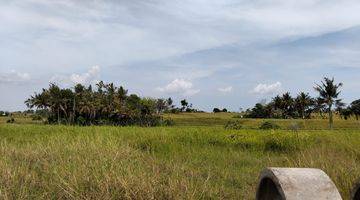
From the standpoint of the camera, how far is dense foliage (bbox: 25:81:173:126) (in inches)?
3268

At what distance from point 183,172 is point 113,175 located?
2.44m

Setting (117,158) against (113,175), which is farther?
(117,158)

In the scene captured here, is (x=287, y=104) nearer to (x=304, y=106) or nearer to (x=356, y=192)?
(x=304, y=106)

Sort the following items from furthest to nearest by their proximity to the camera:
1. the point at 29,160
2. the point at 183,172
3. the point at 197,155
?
the point at 197,155 → the point at 29,160 → the point at 183,172

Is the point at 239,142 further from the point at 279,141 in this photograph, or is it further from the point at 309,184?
the point at 309,184

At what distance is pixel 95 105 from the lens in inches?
3302

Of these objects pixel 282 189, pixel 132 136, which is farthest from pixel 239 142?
pixel 282 189

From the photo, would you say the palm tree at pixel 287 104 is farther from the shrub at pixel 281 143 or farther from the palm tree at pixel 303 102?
the shrub at pixel 281 143

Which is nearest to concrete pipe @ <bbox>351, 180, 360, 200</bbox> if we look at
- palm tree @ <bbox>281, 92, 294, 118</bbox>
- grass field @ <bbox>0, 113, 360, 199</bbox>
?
grass field @ <bbox>0, 113, 360, 199</bbox>

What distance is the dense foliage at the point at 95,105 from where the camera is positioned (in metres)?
83.0

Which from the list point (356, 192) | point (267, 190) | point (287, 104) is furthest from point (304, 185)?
point (287, 104)

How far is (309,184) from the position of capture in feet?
16.3

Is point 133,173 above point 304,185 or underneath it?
underneath

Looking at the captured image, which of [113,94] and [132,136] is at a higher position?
[113,94]
